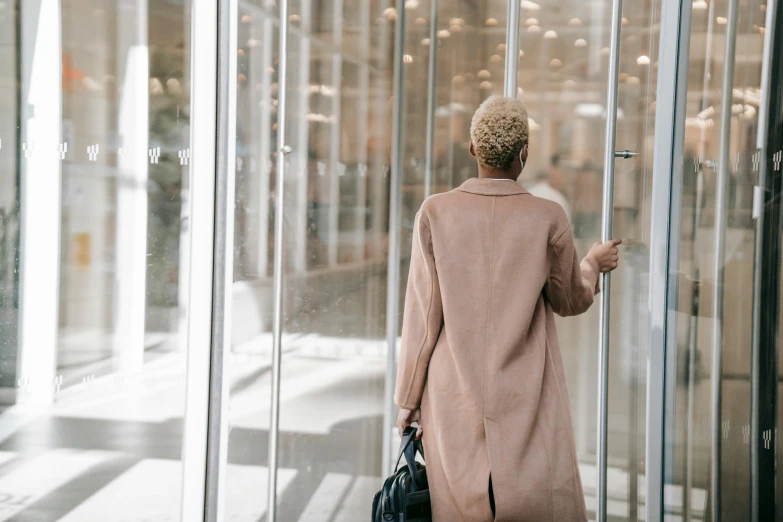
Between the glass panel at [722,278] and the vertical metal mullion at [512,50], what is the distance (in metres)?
0.61

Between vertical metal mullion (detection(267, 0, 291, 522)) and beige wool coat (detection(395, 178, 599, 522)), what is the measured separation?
3.92ft

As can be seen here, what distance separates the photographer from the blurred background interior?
2838 millimetres

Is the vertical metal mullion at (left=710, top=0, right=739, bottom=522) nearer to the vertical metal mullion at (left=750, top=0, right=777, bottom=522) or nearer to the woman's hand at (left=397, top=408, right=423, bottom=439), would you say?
the vertical metal mullion at (left=750, top=0, right=777, bottom=522)

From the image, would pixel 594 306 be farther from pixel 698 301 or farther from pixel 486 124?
pixel 486 124

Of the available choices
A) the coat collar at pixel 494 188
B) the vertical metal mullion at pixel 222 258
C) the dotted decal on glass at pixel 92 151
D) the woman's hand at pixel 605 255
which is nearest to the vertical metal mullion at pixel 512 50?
the woman's hand at pixel 605 255

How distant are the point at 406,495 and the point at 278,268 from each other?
1343mm

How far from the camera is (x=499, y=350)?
2299 millimetres

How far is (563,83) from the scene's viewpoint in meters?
3.13

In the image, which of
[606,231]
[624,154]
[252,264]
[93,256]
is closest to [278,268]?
[252,264]

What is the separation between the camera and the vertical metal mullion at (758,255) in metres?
2.66

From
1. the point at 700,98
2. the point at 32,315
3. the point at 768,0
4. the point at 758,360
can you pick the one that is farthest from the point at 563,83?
the point at 32,315

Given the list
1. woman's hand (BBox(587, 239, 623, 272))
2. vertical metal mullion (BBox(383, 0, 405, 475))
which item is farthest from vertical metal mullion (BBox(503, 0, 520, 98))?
woman's hand (BBox(587, 239, 623, 272))

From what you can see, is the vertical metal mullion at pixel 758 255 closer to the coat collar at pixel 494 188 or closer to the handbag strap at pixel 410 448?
the coat collar at pixel 494 188

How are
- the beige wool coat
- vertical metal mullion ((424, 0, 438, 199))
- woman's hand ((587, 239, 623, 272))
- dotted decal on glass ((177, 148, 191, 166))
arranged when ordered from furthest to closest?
vertical metal mullion ((424, 0, 438, 199)) → dotted decal on glass ((177, 148, 191, 166)) → woman's hand ((587, 239, 623, 272)) → the beige wool coat
